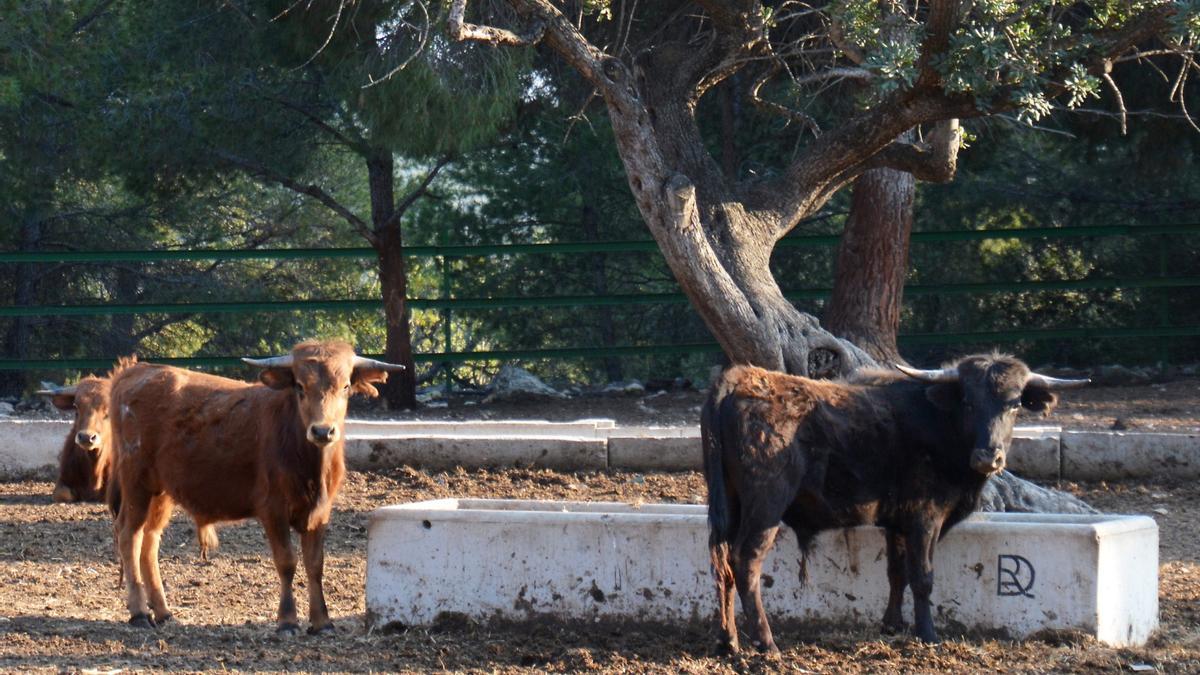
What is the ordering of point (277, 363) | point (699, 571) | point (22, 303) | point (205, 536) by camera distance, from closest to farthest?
point (699, 571)
point (277, 363)
point (205, 536)
point (22, 303)

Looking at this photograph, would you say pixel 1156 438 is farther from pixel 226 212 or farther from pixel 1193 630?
pixel 226 212

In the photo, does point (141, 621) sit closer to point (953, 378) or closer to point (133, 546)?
point (133, 546)

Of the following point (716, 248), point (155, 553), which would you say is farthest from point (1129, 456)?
point (155, 553)

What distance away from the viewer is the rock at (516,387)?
622 inches

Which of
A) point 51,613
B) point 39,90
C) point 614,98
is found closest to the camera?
point 51,613

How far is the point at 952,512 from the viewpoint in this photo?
657 centimetres

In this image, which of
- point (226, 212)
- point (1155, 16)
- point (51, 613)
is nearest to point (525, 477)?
point (51, 613)

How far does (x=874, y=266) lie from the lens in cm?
1402

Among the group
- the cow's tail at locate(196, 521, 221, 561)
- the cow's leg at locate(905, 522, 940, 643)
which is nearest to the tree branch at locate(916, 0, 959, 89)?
the cow's leg at locate(905, 522, 940, 643)

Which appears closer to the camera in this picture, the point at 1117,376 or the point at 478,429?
the point at 478,429

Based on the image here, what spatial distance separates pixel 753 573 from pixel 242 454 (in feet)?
9.08

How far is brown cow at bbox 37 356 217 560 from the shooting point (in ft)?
30.9

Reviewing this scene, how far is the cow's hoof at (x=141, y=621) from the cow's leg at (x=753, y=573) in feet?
10.1

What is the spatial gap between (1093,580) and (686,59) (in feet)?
16.5
